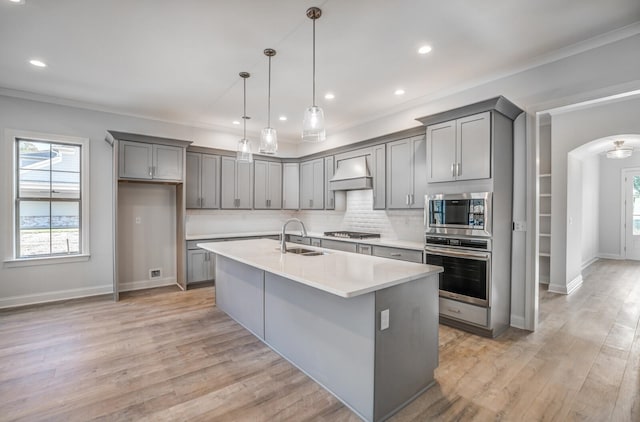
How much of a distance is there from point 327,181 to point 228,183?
6.24ft

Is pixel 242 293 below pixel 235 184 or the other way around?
below

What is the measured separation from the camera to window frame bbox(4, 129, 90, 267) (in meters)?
4.18

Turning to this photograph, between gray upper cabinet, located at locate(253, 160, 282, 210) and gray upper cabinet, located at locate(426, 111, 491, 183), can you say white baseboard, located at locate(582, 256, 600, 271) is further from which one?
gray upper cabinet, located at locate(253, 160, 282, 210)

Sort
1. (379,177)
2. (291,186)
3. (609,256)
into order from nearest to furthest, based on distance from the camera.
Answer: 1. (379,177)
2. (291,186)
3. (609,256)

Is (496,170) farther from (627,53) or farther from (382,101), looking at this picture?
(382,101)

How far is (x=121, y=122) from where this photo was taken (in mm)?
4980

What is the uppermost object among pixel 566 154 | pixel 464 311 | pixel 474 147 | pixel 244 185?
pixel 566 154

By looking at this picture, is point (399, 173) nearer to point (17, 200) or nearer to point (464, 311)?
point (464, 311)

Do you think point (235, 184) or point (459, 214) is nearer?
point (459, 214)

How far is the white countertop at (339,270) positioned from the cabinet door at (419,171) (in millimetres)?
1714

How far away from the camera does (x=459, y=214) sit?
3.41 meters

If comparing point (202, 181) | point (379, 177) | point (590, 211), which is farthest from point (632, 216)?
point (202, 181)

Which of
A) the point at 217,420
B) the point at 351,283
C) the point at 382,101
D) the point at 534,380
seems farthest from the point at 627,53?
the point at 217,420

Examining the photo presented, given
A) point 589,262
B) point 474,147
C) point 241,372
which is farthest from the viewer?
point 589,262
